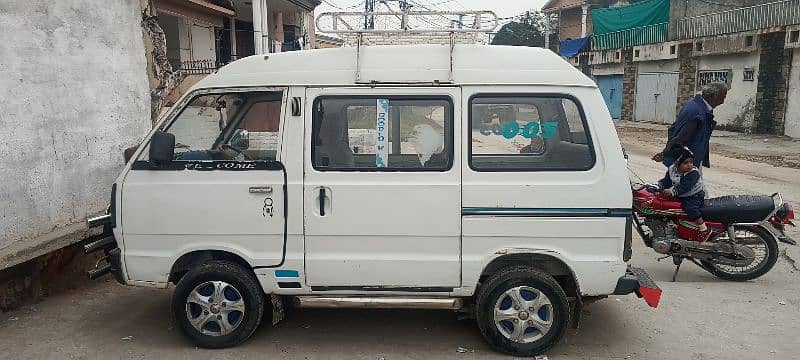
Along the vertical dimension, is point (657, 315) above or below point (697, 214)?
below

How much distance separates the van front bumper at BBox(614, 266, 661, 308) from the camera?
3.84 meters

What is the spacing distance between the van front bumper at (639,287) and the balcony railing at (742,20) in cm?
1739

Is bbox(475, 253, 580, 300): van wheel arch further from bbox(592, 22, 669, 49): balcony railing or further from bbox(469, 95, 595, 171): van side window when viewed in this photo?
bbox(592, 22, 669, 49): balcony railing

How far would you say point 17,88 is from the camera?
495cm

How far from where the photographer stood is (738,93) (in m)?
20.1

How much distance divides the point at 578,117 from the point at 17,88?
4.58m

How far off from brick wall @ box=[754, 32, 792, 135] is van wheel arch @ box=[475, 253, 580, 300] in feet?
59.6

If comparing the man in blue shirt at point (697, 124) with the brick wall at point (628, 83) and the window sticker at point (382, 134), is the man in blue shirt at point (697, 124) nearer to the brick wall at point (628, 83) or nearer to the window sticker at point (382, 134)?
the window sticker at point (382, 134)

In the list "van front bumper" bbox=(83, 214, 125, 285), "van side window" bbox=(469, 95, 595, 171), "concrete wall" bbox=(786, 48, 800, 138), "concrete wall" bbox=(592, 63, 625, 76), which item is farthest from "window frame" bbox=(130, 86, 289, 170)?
"concrete wall" bbox=(592, 63, 625, 76)

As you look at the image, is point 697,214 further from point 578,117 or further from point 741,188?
point 741,188

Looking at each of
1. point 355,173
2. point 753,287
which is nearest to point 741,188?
point 753,287

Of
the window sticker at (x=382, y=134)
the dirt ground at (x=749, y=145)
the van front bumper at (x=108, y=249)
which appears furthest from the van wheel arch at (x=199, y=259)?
the dirt ground at (x=749, y=145)

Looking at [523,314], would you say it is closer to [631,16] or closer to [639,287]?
[639,287]

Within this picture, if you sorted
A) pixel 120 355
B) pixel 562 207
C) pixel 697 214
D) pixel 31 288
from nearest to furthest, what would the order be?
pixel 562 207, pixel 120 355, pixel 31 288, pixel 697 214
